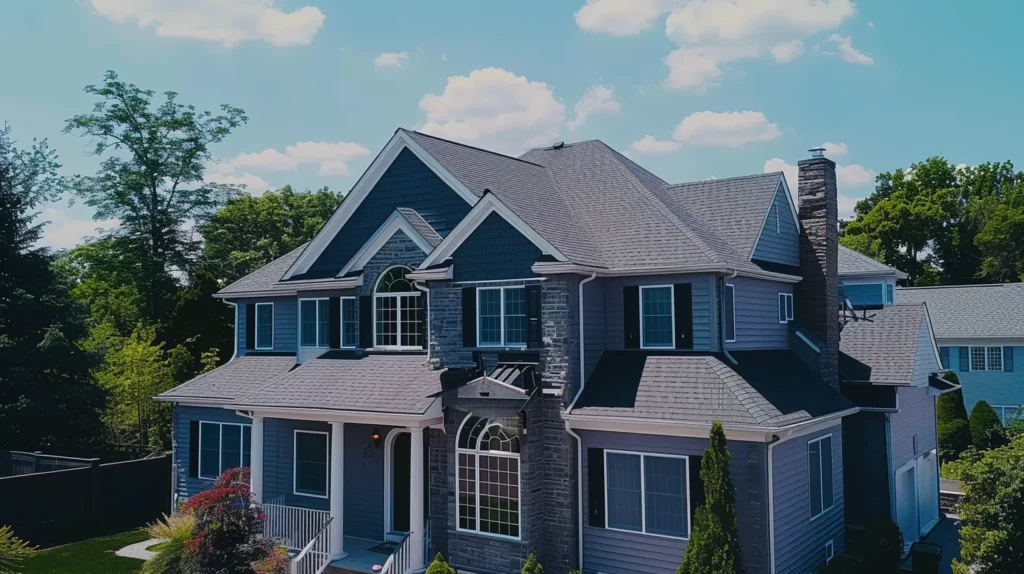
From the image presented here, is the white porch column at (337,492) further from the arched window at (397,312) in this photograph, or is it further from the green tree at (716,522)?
the green tree at (716,522)

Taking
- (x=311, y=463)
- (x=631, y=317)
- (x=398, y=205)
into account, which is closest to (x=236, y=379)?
(x=311, y=463)

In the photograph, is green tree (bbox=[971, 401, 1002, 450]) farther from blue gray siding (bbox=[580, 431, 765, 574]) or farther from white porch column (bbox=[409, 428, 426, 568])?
white porch column (bbox=[409, 428, 426, 568])

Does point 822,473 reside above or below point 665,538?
above

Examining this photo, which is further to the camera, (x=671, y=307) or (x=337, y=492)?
(x=337, y=492)

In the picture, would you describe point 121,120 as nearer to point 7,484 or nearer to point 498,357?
point 7,484

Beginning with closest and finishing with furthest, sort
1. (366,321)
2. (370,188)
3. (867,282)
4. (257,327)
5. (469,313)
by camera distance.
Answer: (469,313) → (366,321) → (370,188) → (257,327) → (867,282)

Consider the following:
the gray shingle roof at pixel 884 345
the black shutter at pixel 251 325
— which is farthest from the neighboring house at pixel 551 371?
the black shutter at pixel 251 325

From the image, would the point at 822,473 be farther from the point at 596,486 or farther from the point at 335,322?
the point at 335,322

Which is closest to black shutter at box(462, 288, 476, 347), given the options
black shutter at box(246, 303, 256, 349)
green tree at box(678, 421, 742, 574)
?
green tree at box(678, 421, 742, 574)
